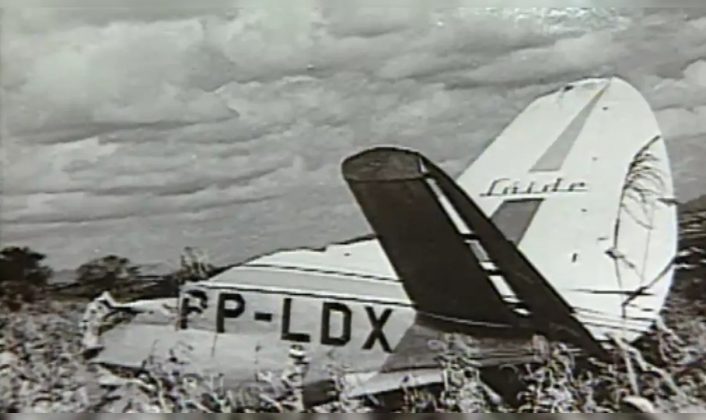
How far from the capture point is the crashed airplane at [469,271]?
70.6 inches

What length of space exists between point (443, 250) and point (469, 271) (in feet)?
0.21

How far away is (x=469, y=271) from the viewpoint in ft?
5.93

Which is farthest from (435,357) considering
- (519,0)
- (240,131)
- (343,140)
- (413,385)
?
(519,0)

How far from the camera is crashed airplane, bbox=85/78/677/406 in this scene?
1.79m

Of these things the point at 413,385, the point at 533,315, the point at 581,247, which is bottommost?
the point at 413,385

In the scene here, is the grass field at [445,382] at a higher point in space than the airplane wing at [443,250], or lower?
lower

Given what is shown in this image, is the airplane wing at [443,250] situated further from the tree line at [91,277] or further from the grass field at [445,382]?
the tree line at [91,277]

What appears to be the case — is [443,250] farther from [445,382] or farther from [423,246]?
[445,382]

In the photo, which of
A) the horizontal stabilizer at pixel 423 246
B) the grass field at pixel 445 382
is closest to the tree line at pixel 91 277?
the grass field at pixel 445 382

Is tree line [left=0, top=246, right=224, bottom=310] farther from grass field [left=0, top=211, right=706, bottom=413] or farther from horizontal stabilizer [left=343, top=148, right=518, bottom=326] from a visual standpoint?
horizontal stabilizer [left=343, top=148, right=518, bottom=326]

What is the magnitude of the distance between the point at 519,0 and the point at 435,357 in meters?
0.69

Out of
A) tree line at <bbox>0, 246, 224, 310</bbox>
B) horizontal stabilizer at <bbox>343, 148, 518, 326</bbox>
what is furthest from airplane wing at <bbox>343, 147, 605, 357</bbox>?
tree line at <bbox>0, 246, 224, 310</bbox>

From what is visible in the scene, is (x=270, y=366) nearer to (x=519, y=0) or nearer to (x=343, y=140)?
(x=343, y=140)

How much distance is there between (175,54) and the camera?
178 cm
